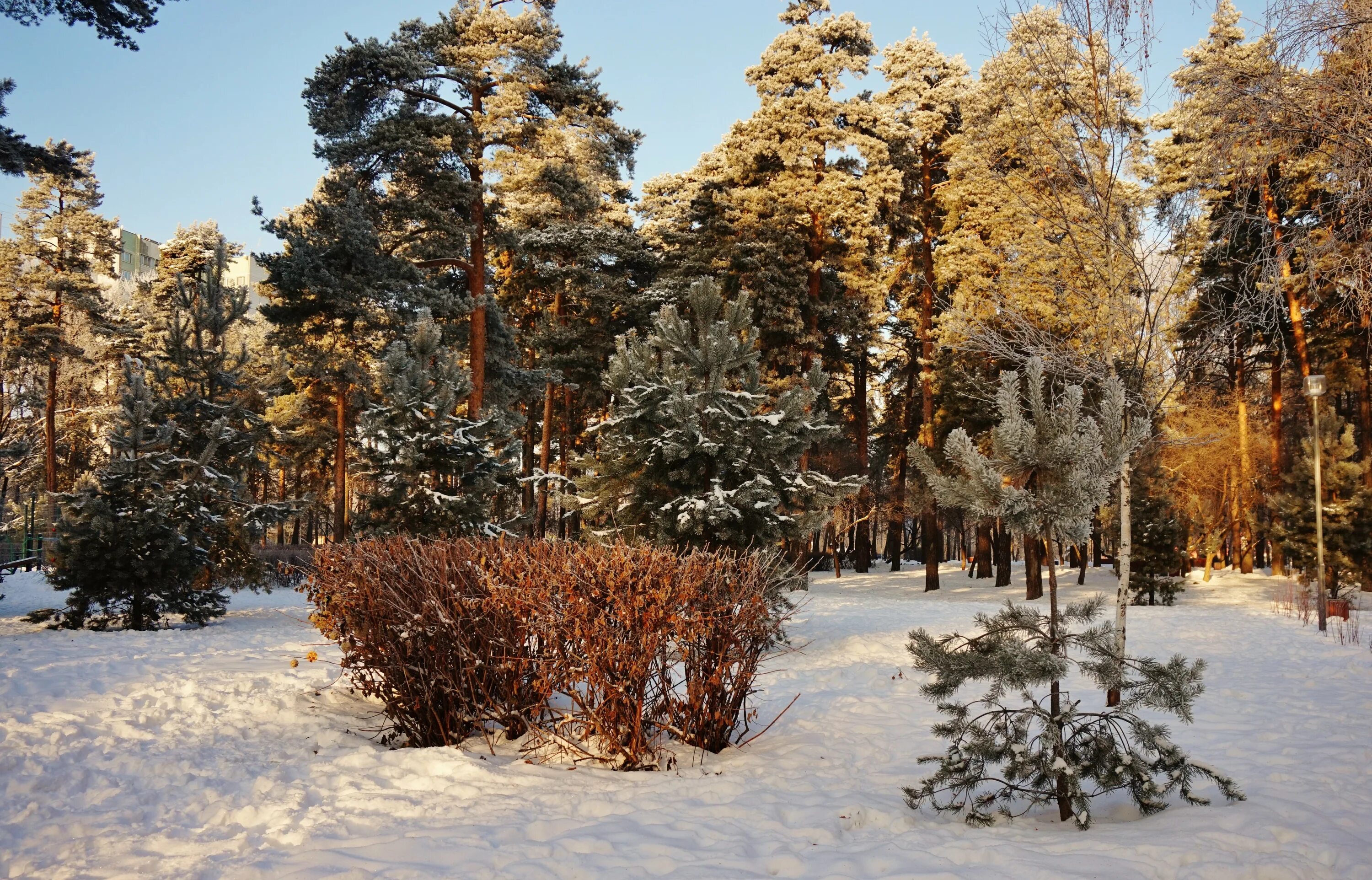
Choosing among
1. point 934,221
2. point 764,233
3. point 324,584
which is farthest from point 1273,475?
point 324,584

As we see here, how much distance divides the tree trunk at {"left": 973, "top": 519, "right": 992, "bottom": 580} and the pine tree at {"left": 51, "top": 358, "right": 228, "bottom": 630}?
73.7 ft

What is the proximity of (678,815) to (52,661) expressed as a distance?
6.89 meters

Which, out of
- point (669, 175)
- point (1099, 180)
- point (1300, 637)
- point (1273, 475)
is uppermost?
point (669, 175)

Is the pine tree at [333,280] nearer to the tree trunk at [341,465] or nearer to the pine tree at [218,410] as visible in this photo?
the pine tree at [218,410]

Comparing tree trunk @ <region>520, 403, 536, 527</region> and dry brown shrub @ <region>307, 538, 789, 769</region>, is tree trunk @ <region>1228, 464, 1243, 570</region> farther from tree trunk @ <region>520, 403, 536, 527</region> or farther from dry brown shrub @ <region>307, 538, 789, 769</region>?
dry brown shrub @ <region>307, 538, 789, 769</region>

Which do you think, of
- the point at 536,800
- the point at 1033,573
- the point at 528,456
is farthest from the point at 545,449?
the point at 536,800

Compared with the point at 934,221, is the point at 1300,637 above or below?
below

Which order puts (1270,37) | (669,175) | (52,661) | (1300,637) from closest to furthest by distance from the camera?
(1270,37), (52,661), (1300,637), (669,175)

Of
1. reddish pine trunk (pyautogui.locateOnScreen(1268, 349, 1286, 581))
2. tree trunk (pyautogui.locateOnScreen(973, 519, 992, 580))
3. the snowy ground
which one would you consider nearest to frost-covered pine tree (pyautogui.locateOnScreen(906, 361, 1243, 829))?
the snowy ground

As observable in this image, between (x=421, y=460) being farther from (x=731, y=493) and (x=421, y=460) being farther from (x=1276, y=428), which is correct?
(x=1276, y=428)

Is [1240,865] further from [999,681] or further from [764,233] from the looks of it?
[764,233]

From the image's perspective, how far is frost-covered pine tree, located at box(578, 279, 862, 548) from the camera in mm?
11672

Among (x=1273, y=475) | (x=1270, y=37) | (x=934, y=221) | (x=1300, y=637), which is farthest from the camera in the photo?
(x=934, y=221)

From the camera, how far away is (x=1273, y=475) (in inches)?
910
